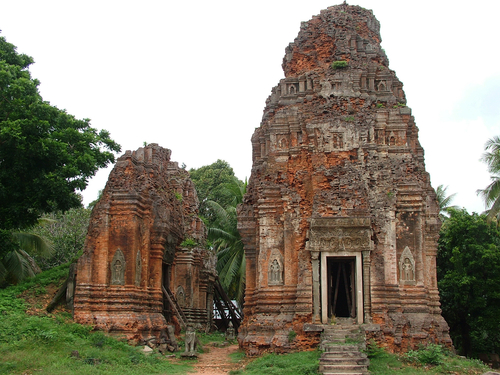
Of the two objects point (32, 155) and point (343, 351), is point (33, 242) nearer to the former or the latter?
point (32, 155)

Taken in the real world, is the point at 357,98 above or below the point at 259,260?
above

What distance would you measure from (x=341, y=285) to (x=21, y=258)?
453 inches

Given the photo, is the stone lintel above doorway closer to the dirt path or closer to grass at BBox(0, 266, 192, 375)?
the dirt path

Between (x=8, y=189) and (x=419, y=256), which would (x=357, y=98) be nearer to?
(x=419, y=256)

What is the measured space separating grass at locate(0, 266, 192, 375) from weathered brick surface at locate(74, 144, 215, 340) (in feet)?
2.44

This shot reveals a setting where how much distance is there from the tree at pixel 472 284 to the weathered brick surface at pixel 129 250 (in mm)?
10847

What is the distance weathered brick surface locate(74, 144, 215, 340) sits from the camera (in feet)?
49.6

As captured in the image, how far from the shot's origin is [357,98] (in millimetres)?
16438

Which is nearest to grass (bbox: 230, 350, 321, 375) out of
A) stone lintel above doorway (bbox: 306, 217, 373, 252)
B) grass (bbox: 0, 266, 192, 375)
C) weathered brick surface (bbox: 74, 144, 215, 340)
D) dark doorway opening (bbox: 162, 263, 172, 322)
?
grass (bbox: 0, 266, 192, 375)

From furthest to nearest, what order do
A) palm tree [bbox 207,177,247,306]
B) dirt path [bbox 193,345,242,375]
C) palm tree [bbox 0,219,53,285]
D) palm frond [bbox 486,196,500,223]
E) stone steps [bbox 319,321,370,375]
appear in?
Answer: palm tree [bbox 207,177,247,306] < palm frond [bbox 486,196,500,223] < palm tree [bbox 0,219,53,285] < dirt path [bbox 193,345,242,375] < stone steps [bbox 319,321,370,375]

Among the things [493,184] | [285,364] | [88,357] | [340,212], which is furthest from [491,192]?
[88,357]

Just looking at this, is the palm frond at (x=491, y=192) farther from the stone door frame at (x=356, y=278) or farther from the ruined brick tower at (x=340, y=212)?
the stone door frame at (x=356, y=278)

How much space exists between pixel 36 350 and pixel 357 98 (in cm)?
1108

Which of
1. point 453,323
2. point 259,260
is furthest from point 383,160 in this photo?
point 453,323
